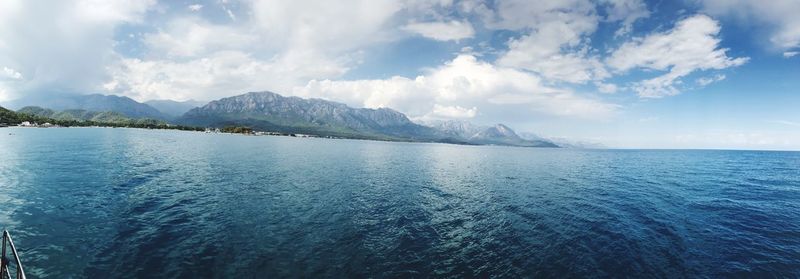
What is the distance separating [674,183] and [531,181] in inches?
1699

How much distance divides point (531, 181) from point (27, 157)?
136m

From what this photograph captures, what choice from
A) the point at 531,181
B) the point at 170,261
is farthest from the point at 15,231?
the point at 531,181

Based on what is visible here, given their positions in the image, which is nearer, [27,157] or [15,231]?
[15,231]

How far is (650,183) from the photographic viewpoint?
95562mm

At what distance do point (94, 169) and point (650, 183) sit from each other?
141740 millimetres

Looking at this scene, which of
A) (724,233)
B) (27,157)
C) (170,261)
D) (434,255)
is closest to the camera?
(170,261)

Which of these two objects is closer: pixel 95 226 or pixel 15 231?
pixel 15 231

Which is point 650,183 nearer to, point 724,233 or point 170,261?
point 724,233

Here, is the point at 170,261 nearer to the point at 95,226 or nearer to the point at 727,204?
the point at 95,226

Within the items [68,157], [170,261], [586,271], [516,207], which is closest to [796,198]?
[516,207]

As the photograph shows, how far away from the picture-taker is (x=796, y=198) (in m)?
73.4

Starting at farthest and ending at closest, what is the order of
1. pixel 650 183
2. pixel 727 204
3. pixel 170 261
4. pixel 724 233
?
1. pixel 650 183
2. pixel 727 204
3. pixel 724 233
4. pixel 170 261

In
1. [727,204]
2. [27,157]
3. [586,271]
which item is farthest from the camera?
[27,157]

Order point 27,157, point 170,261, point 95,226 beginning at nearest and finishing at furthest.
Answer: point 170,261 → point 95,226 → point 27,157
